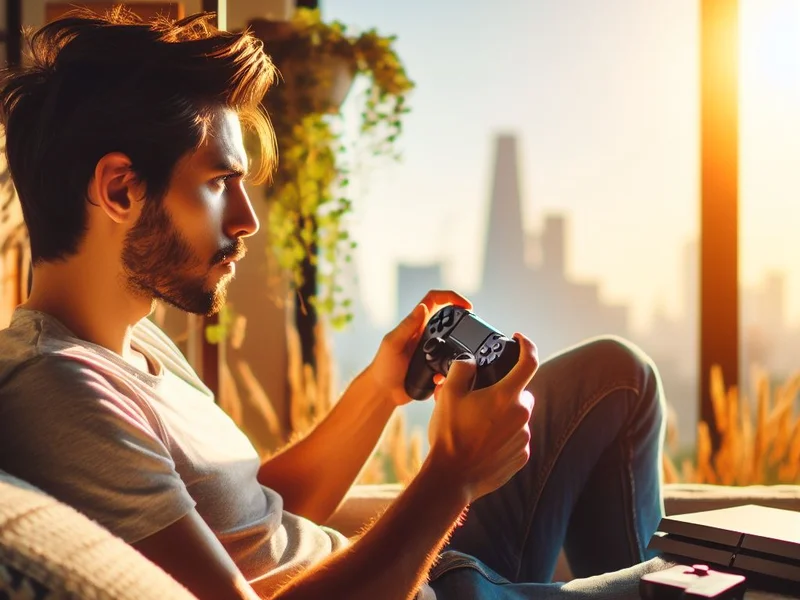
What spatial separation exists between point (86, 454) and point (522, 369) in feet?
1.39

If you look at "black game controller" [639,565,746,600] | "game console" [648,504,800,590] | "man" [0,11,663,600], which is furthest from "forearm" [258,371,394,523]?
"black game controller" [639,565,746,600]

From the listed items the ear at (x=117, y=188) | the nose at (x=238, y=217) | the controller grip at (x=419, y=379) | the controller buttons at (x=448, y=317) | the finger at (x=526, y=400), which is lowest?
the controller grip at (x=419, y=379)

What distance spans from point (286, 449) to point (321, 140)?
1.03m

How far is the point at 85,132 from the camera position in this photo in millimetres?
893

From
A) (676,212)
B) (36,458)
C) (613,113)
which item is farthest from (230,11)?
(36,458)

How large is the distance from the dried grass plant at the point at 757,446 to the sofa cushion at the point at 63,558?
1587mm

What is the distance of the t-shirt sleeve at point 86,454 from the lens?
715 millimetres

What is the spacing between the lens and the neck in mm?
884

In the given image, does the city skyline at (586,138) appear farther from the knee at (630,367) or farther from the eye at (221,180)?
the eye at (221,180)

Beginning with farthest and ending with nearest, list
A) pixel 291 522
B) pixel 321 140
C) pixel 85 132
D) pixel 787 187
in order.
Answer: pixel 787 187 < pixel 321 140 < pixel 291 522 < pixel 85 132

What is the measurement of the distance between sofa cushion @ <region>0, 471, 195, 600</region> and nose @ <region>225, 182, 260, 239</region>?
0.41 meters

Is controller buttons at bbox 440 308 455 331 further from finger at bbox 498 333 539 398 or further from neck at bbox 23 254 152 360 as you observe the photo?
neck at bbox 23 254 152 360

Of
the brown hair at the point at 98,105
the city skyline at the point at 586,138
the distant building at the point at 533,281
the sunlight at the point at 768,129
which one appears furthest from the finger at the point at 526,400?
the sunlight at the point at 768,129

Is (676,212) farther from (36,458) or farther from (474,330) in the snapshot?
(36,458)
